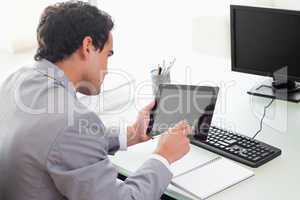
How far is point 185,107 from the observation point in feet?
5.03

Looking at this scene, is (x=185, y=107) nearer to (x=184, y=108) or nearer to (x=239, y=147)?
(x=184, y=108)

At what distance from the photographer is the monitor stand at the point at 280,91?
181 cm

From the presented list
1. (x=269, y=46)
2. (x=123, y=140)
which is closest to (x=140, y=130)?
(x=123, y=140)

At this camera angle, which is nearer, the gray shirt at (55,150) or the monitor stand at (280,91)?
the gray shirt at (55,150)

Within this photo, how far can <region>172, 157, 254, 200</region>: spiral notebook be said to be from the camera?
1291 millimetres


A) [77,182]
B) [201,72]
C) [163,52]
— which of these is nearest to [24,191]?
[77,182]

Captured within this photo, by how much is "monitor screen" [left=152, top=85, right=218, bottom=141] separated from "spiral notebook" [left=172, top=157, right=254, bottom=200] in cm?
13

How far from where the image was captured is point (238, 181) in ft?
4.34

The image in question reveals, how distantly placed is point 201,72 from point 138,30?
54cm

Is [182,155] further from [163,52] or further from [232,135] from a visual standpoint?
[163,52]

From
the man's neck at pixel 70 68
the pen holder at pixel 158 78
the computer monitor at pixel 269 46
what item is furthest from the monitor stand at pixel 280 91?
the man's neck at pixel 70 68

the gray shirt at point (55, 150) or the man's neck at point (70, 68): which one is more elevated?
the man's neck at point (70, 68)

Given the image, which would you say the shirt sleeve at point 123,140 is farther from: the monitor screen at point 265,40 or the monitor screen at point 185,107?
the monitor screen at point 265,40

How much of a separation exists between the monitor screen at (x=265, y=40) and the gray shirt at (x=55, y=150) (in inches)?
30.7
